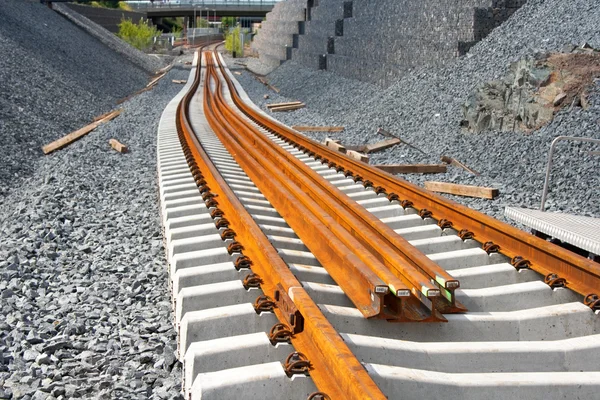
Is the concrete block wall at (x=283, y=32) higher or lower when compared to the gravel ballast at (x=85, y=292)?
higher

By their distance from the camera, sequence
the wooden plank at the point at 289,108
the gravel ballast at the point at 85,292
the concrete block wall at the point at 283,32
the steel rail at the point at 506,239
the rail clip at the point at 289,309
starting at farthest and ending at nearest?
the concrete block wall at the point at 283,32
the wooden plank at the point at 289,108
the steel rail at the point at 506,239
the gravel ballast at the point at 85,292
the rail clip at the point at 289,309

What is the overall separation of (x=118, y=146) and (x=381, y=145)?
203 inches

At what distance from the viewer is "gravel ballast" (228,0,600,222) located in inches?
351

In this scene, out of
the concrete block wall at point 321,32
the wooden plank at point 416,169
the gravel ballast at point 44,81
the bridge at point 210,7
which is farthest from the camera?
the bridge at point 210,7

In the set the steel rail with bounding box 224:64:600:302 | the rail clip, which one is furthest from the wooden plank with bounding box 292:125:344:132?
the rail clip

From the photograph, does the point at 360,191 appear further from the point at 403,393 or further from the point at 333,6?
the point at 333,6

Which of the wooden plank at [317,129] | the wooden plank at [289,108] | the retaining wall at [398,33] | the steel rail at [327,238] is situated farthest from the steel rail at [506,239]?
the wooden plank at [289,108]

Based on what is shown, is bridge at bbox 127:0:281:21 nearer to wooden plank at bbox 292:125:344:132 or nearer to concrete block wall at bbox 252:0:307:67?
concrete block wall at bbox 252:0:307:67

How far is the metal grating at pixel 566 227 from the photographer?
5000mm

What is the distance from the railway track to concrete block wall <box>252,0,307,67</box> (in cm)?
4013

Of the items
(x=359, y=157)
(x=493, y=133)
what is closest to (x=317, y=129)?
(x=359, y=157)

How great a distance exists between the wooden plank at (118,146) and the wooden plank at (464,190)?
6.13 meters

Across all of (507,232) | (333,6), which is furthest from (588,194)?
(333,6)

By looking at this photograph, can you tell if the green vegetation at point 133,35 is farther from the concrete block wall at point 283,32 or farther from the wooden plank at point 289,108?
the wooden plank at point 289,108
